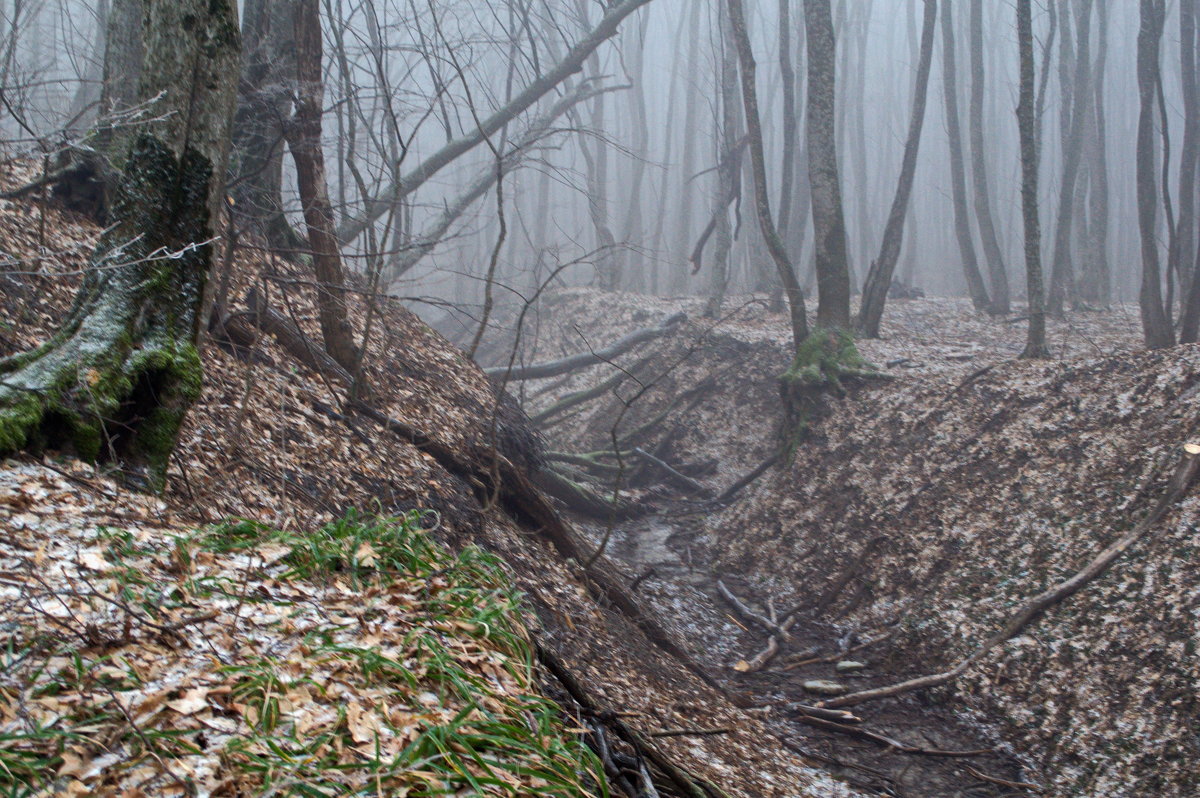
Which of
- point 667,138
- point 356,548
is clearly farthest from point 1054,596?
point 667,138

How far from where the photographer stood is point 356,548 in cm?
354

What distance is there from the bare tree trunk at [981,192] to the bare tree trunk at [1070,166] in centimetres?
91

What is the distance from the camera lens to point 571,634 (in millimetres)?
5418

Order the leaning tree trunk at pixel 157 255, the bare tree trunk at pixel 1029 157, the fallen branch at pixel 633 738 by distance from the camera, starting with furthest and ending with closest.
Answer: the bare tree trunk at pixel 1029 157, the leaning tree trunk at pixel 157 255, the fallen branch at pixel 633 738

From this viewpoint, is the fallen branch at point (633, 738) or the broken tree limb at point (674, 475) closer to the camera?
the fallen branch at point (633, 738)

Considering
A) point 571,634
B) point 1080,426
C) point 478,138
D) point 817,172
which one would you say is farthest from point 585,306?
point 571,634

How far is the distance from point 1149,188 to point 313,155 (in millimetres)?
11153

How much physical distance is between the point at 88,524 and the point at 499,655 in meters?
1.80

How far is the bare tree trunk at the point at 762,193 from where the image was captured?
1122 centimetres

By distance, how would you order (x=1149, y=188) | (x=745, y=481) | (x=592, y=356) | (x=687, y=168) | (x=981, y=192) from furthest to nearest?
(x=687, y=168) < (x=981, y=192) < (x=592, y=356) < (x=1149, y=188) < (x=745, y=481)

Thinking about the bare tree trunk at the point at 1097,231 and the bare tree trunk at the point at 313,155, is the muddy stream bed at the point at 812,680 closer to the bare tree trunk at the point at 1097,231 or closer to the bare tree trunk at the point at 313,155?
the bare tree trunk at the point at 313,155

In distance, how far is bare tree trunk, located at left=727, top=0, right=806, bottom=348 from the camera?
11.2 metres

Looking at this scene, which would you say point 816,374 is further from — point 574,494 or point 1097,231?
point 1097,231

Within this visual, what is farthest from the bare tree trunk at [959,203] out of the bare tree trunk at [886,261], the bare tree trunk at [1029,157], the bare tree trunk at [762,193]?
the bare tree trunk at [762,193]
